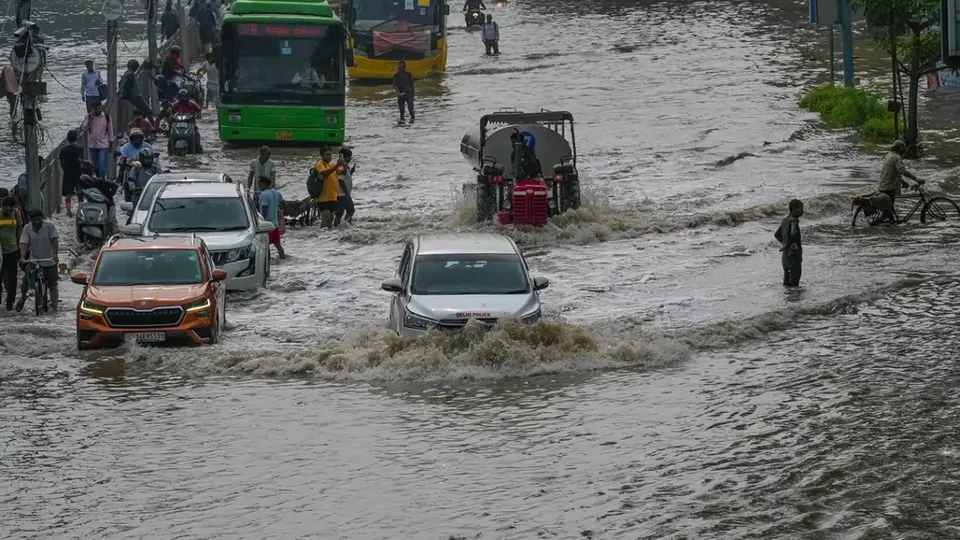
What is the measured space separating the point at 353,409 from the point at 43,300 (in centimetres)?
683

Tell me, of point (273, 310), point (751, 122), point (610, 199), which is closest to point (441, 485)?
point (273, 310)

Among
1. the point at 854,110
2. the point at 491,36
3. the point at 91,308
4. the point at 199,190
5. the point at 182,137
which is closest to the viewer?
the point at 91,308

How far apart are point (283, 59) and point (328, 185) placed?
9.56 meters

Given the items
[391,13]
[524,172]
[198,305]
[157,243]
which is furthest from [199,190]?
[391,13]

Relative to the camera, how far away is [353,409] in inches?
730

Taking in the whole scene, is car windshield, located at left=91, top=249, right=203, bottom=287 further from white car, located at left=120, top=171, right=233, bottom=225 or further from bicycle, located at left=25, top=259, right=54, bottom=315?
white car, located at left=120, top=171, right=233, bottom=225

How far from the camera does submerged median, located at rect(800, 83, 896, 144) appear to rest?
39.7 meters

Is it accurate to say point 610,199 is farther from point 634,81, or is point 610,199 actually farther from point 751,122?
point 634,81

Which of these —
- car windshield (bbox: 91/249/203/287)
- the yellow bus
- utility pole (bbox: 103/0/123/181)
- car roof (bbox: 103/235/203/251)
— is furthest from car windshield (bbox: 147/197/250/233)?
the yellow bus

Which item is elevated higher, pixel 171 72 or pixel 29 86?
pixel 29 86

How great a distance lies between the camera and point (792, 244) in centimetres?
2423

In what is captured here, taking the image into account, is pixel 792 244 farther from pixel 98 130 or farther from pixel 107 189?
pixel 98 130

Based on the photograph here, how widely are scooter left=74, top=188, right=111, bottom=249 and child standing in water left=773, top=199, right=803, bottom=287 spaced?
35.4 ft

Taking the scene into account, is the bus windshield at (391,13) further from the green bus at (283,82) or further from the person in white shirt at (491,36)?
the green bus at (283,82)
